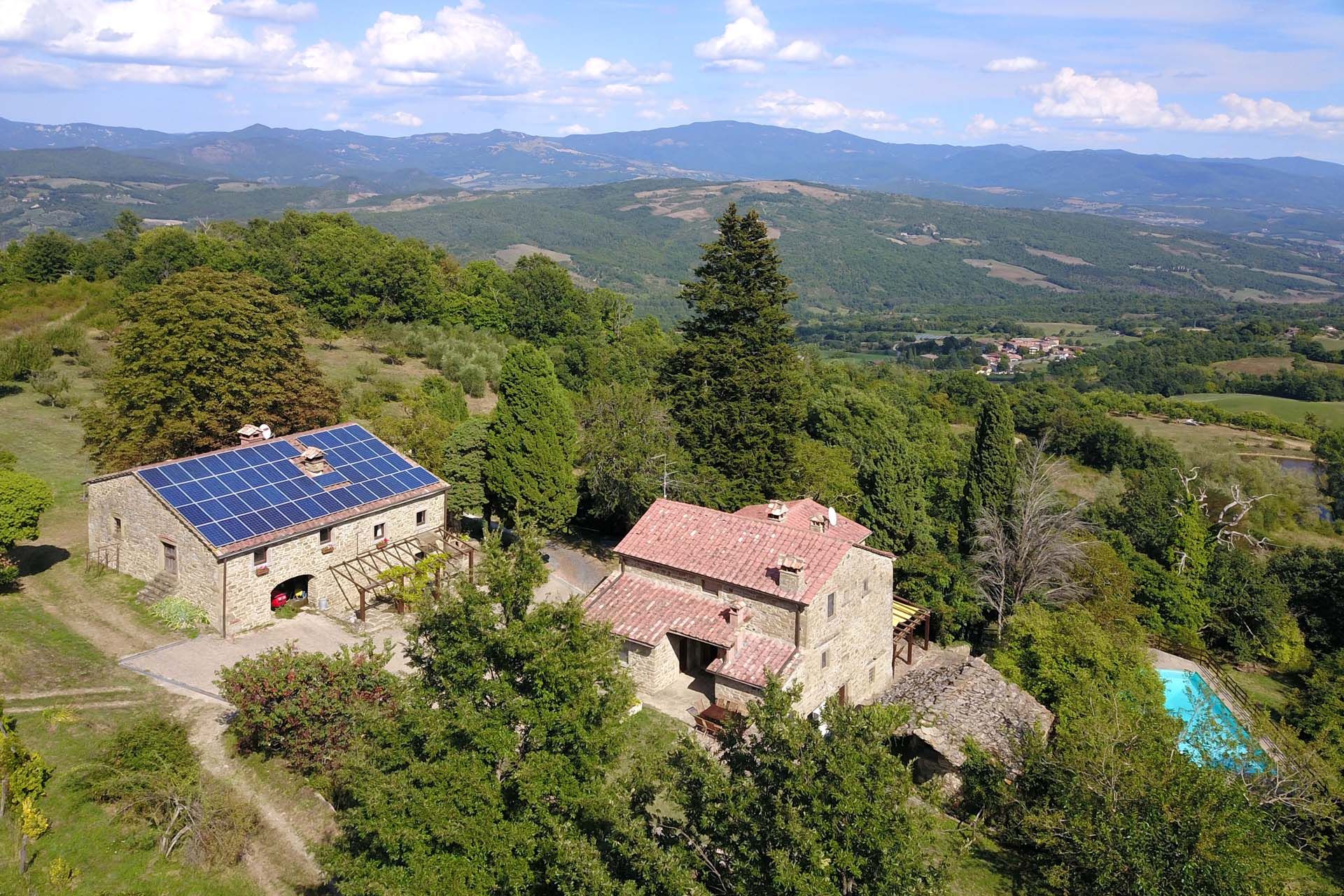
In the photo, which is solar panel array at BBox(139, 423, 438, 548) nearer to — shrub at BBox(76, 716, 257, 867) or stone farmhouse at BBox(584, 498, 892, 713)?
shrub at BBox(76, 716, 257, 867)

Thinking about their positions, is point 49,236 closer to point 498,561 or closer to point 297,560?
point 297,560

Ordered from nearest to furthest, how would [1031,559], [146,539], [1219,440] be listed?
[146,539], [1031,559], [1219,440]

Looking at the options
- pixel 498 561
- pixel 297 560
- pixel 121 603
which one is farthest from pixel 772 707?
pixel 121 603

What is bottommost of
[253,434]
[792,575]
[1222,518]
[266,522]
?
[1222,518]

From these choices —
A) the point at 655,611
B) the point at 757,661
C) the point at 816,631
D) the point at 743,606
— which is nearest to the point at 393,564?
the point at 655,611

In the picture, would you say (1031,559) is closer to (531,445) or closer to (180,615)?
(531,445)

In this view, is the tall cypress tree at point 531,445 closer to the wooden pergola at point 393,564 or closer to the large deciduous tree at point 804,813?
the wooden pergola at point 393,564

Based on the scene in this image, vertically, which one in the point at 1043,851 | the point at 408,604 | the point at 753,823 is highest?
the point at 753,823
